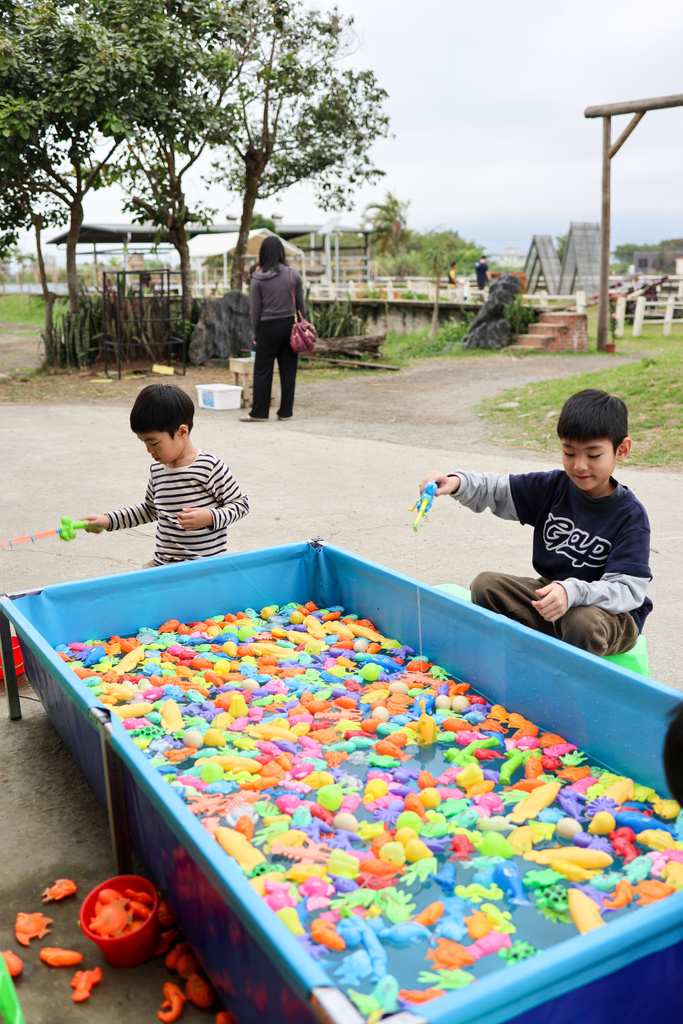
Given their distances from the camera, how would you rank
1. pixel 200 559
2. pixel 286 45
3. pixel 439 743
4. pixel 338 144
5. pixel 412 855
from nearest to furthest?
1. pixel 412 855
2. pixel 439 743
3. pixel 200 559
4. pixel 286 45
5. pixel 338 144

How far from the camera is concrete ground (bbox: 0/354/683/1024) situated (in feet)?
6.37

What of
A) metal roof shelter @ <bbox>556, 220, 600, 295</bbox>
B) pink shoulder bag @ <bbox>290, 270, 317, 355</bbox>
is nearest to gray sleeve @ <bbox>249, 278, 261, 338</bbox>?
pink shoulder bag @ <bbox>290, 270, 317, 355</bbox>

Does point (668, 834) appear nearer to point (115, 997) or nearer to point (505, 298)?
point (115, 997)

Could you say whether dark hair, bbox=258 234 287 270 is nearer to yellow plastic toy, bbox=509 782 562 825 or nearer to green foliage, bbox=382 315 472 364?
yellow plastic toy, bbox=509 782 562 825

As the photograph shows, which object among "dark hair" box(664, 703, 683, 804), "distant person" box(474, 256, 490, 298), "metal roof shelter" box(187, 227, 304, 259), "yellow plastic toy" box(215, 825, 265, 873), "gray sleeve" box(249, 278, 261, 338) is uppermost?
"metal roof shelter" box(187, 227, 304, 259)

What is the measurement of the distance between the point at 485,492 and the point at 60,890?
1.67m

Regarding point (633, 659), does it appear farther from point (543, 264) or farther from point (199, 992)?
point (543, 264)

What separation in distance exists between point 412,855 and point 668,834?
551mm

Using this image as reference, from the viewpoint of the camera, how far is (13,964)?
1639mm

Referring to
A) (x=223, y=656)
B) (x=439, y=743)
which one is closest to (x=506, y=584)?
(x=439, y=743)

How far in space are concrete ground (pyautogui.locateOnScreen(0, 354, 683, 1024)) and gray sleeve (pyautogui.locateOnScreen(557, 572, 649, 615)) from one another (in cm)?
66

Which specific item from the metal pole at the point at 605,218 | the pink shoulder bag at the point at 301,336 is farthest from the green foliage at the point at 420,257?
the pink shoulder bag at the point at 301,336

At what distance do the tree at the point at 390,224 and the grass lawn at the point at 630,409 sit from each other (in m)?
29.7

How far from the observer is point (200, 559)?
9.83 feet
